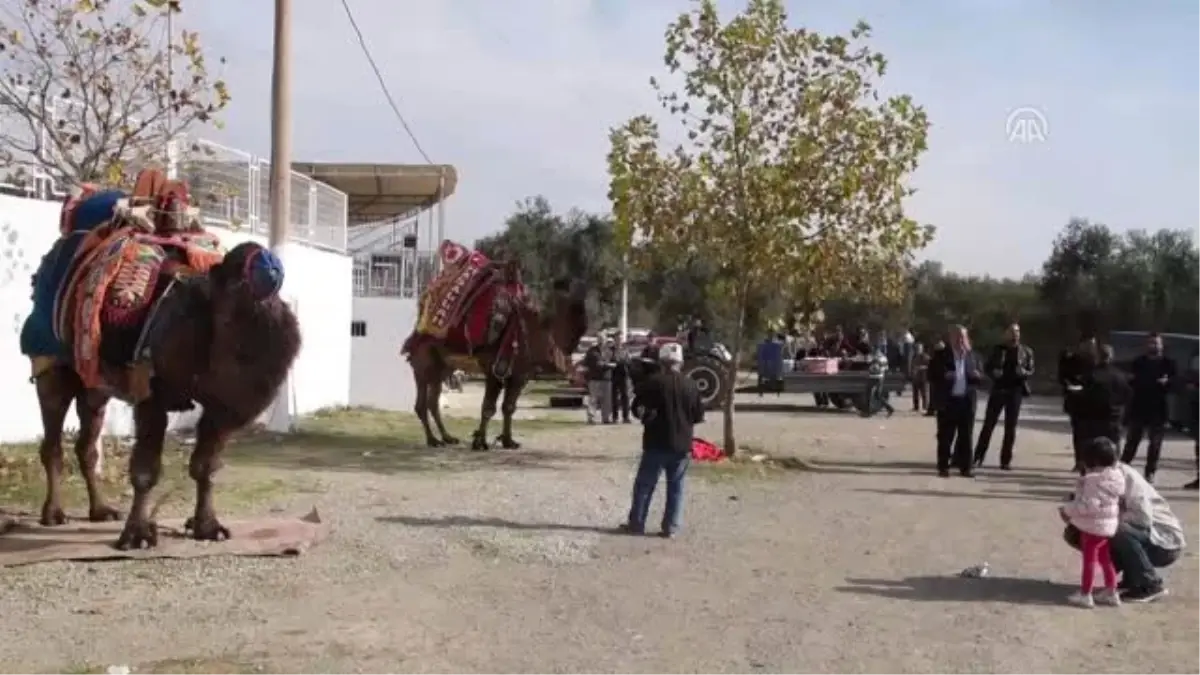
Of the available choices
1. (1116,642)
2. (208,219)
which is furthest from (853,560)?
(208,219)

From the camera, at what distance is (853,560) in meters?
10.7

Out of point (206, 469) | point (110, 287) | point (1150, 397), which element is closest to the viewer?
point (110, 287)

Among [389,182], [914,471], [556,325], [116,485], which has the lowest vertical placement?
[914,471]

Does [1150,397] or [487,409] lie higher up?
[1150,397]

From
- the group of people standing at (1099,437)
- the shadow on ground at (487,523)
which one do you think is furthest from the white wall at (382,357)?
the shadow on ground at (487,523)

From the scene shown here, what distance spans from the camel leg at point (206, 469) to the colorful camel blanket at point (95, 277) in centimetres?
83

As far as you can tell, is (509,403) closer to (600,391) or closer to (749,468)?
(749,468)

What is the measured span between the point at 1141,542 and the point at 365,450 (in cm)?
1045

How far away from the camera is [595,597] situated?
891 centimetres

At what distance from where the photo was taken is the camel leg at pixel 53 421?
9922 mm

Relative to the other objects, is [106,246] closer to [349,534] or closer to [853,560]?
[349,534]

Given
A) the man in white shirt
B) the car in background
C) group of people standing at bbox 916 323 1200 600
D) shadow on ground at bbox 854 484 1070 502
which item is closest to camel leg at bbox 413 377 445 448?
shadow on ground at bbox 854 484 1070 502

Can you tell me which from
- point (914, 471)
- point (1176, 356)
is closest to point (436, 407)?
point (914, 471)

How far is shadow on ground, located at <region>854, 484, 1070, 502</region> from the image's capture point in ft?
49.3
